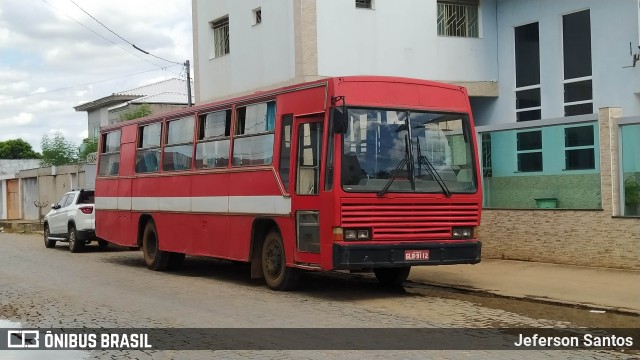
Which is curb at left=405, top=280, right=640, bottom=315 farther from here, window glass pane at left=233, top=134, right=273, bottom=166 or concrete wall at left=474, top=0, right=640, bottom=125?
concrete wall at left=474, top=0, right=640, bottom=125

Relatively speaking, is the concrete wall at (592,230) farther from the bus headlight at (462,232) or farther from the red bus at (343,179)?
the bus headlight at (462,232)

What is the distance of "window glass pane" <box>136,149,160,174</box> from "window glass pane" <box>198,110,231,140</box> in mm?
2089

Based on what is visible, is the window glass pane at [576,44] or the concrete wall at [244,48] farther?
the concrete wall at [244,48]

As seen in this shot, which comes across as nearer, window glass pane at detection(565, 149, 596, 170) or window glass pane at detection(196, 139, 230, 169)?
window glass pane at detection(196, 139, 230, 169)

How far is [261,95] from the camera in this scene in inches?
520

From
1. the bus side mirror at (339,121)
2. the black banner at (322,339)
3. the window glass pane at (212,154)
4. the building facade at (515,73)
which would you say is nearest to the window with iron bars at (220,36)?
the building facade at (515,73)

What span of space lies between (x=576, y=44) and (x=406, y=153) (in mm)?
12164

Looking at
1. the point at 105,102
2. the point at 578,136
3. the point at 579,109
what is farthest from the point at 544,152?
the point at 105,102

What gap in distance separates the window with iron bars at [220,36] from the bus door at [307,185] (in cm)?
1586

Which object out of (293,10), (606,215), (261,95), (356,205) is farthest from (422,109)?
(293,10)

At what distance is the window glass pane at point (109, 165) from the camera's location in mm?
18547

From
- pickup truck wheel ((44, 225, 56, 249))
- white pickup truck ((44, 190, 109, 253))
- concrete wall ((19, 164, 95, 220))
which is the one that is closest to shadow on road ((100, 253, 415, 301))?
white pickup truck ((44, 190, 109, 253))

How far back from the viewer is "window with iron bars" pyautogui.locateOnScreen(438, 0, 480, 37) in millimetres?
24844

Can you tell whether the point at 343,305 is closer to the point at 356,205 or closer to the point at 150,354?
the point at 356,205
